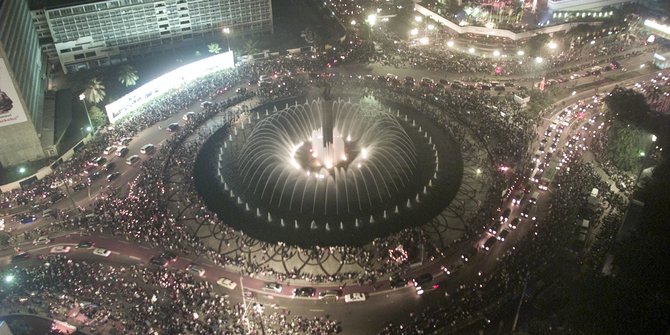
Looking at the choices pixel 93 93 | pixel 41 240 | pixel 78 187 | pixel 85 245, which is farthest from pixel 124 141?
pixel 85 245

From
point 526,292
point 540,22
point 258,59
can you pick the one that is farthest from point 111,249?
point 540,22

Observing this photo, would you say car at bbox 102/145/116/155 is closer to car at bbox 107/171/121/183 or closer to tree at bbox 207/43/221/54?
car at bbox 107/171/121/183

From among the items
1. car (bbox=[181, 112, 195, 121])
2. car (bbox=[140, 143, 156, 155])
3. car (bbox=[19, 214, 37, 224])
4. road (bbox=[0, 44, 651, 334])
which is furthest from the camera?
car (bbox=[181, 112, 195, 121])

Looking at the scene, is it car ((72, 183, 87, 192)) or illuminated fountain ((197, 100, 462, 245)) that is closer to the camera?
illuminated fountain ((197, 100, 462, 245))

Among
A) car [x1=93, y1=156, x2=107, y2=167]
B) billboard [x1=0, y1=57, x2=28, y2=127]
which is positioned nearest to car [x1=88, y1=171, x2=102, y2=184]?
car [x1=93, y1=156, x2=107, y2=167]

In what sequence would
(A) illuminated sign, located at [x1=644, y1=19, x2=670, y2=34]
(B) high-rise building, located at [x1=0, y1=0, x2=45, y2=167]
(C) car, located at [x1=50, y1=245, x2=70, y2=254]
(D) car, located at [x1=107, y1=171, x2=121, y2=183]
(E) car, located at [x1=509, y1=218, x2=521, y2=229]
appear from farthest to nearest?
1. (A) illuminated sign, located at [x1=644, y1=19, x2=670, y2=34]
2. (D) car, located at [x1=107, y1=171, x2=121, y2=183]
3. (B) high-rise building, located at [x1=0, y1=0, x2=45, y2=167]
4. (E) car, located at [x1=509, y1=218, x2=521, y2=229]
5. (C) car, located at [x1=50, y1=245, x2=70, y2=254]

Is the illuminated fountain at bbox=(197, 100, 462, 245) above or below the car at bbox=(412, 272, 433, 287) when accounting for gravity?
above

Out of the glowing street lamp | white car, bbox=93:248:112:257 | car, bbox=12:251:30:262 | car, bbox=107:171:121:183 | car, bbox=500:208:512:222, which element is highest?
the glowing street lamp

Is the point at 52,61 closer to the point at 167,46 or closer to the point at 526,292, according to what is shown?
the point at 167,46
